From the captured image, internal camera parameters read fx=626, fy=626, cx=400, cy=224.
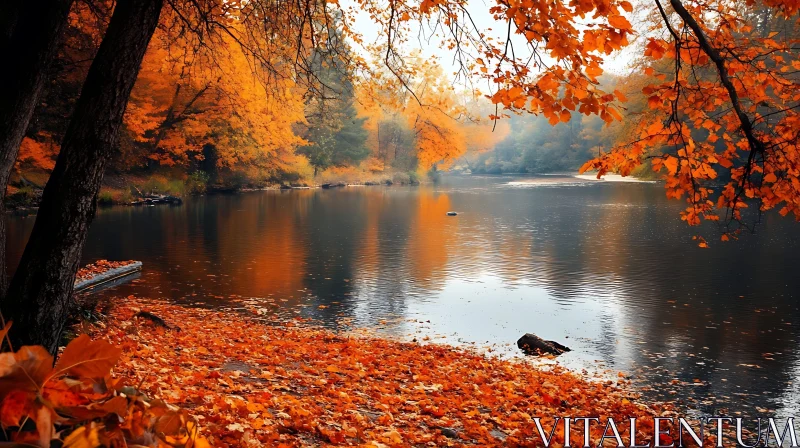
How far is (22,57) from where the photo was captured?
3707 millimetres

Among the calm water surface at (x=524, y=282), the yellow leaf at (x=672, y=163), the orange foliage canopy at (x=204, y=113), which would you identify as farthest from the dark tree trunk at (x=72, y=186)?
the orange foliage canopy at (x=204, y=113)

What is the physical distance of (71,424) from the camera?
1.10 metres

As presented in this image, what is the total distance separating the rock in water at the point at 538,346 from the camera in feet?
28.8

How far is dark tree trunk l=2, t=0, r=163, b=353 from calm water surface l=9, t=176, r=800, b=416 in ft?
20.4

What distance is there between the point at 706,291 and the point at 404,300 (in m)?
6.19

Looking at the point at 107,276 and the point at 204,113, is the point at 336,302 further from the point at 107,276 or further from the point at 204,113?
the point at 204,113

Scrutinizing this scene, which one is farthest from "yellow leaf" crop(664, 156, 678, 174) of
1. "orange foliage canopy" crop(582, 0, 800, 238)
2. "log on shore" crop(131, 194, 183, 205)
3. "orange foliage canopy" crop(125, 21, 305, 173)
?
"log on shore" crop(131, 194, 183, 205)

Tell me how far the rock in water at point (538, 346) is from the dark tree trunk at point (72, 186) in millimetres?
6630

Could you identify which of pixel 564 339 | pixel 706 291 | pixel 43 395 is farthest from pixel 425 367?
pixel 706 291

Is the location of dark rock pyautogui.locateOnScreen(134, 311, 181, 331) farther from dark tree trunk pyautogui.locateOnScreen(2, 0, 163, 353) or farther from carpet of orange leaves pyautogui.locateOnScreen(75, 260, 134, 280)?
dark tree trunk pyautogui.locateOnScreen(2, 0, 163, 353)

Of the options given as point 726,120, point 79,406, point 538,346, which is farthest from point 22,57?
point 538,346

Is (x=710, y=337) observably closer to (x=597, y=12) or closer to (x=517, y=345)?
(x=517, y=345)

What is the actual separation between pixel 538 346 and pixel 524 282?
16.4 feet

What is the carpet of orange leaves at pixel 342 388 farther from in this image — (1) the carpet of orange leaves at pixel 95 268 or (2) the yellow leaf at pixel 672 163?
(1) the carpet of orange leaves at pixel 95 268
